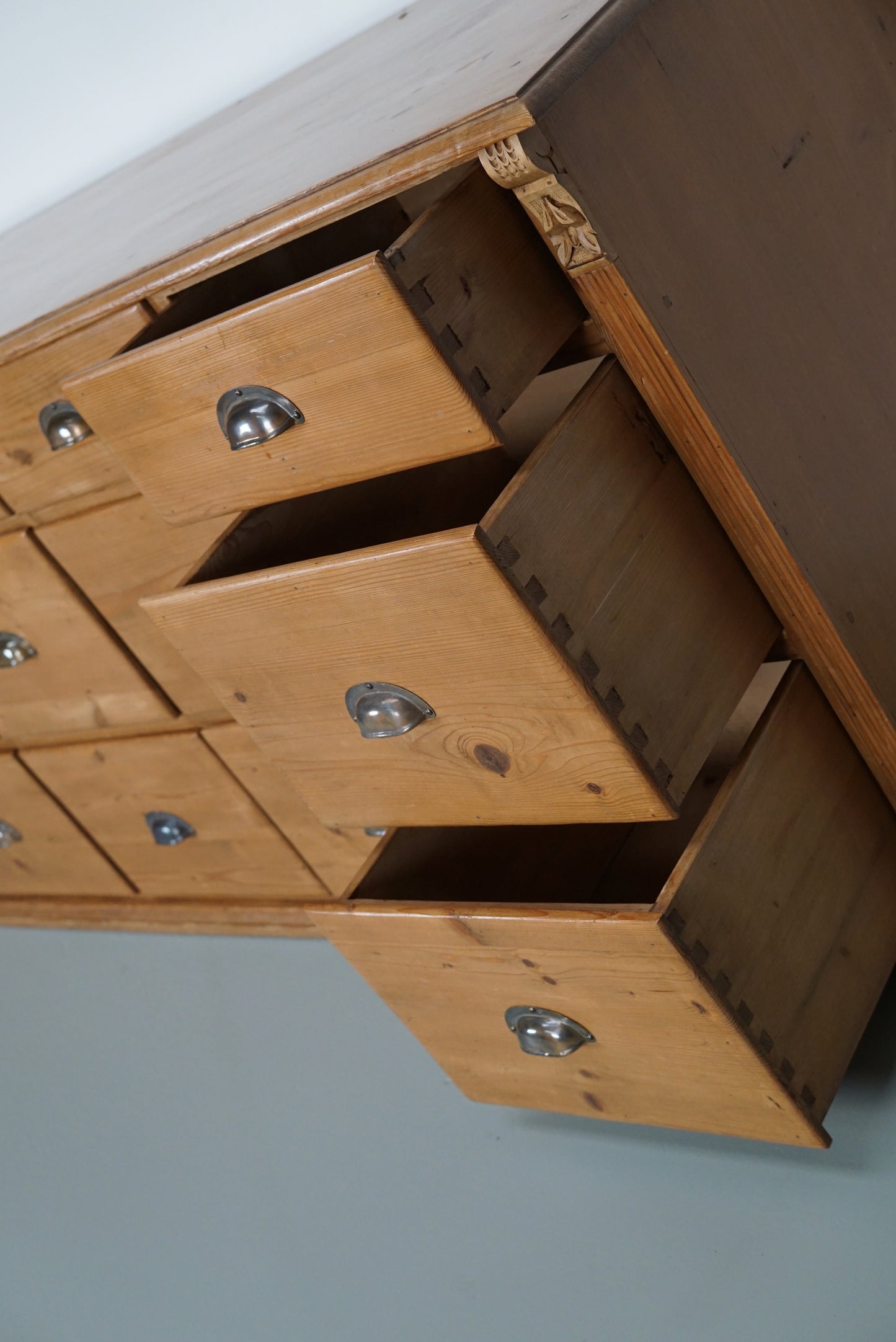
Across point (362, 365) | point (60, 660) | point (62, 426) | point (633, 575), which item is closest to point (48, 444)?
point (62, 426)

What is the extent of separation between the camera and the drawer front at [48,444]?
0.94 metres

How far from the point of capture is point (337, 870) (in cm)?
133

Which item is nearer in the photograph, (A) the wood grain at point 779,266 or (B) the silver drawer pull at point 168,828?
(A) the wood grain at point 779,266

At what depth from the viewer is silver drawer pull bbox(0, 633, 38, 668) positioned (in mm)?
1322

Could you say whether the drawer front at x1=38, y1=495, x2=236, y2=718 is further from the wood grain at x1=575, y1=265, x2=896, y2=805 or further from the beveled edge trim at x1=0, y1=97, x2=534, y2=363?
the wood grain at x1=575, y1=265, x2=896, y2=805

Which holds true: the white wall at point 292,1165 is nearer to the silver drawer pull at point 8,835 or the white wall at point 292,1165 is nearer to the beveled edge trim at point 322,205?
the silver drawer pull at point 8,835

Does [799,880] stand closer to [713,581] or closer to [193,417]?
[713,581]

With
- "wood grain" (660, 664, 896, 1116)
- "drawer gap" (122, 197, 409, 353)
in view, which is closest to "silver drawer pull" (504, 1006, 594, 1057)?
"wood grain" (660, 664, 896, 1116)

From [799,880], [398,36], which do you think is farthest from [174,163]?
[799,880]

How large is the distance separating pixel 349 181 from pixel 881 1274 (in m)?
0.78

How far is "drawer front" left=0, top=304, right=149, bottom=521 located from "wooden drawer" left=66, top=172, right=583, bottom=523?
0.12 metres

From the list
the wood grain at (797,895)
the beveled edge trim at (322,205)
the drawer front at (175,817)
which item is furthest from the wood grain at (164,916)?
the beveled edge trim at (322,205)

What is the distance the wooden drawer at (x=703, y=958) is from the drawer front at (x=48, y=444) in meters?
0.47

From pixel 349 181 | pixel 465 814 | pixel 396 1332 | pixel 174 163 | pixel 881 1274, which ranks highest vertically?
pixel 174 163
